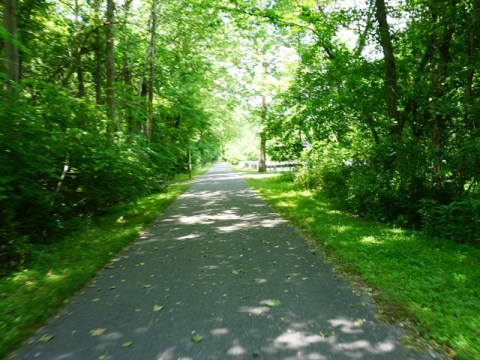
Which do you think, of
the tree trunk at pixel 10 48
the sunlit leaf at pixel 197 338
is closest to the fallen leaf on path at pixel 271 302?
the sunlit leaf at pixel 197 338

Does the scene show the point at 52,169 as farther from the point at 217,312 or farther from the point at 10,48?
the point at 217,312

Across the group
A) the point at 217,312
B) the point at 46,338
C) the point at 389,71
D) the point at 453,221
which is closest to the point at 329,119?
the point at 389,71

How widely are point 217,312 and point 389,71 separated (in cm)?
888

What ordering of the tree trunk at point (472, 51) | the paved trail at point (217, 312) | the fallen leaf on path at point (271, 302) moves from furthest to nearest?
1. the tree trunk at point (472, 51)
2. the fallen leaf on path at point (271, 302)
3. the paved trail at point (217, 312)

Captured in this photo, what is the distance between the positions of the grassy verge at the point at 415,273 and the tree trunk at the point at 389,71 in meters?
3.18

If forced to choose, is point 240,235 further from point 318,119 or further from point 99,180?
point 318,119

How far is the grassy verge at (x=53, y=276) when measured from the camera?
4105 millimetres

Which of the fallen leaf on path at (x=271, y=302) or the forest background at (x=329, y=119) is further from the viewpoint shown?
the forest background at (x=329, y=119)

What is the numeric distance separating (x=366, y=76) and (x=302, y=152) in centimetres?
790

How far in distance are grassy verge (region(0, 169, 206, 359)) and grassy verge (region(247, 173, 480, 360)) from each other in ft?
13.6

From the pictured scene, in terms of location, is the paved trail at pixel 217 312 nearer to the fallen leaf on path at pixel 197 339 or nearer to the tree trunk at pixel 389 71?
the fallen leaf on path at pixel 197 339

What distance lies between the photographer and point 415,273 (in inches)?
216

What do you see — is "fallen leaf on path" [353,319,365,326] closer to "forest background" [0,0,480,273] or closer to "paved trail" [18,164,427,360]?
"paved trail" [18,164,427,360]

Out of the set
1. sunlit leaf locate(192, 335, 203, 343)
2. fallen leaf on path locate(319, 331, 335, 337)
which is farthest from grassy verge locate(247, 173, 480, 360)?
sunlit leaf locate(192, 335, 203, 343)
